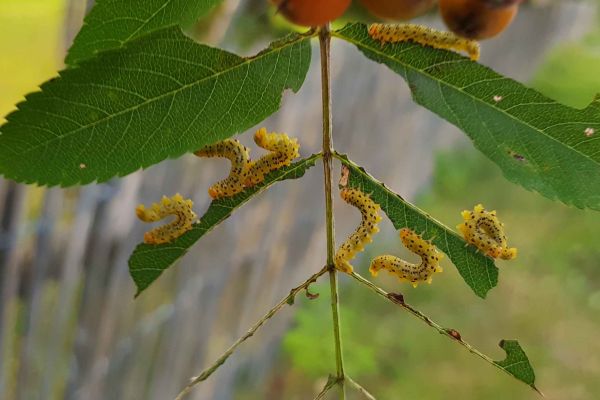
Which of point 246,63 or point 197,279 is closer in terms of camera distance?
point 246,63

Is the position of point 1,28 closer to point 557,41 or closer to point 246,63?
point 246,63

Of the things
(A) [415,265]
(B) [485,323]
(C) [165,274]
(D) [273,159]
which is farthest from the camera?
(B) [485,323]

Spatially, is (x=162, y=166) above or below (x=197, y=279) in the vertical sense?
above

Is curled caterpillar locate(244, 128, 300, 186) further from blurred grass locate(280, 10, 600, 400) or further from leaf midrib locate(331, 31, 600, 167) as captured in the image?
blurred grass locate(280, 10, 600, 400)

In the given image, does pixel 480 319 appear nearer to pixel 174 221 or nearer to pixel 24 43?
pixel 24 43

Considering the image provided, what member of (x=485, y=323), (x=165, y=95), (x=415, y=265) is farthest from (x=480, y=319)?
(x=165, y=95)

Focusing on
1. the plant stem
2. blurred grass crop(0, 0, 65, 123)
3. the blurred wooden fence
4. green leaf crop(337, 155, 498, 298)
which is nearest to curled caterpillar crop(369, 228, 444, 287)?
green leaf crop(337, 155, 498, 298)

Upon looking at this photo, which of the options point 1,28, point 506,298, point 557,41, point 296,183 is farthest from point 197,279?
point 557,41
